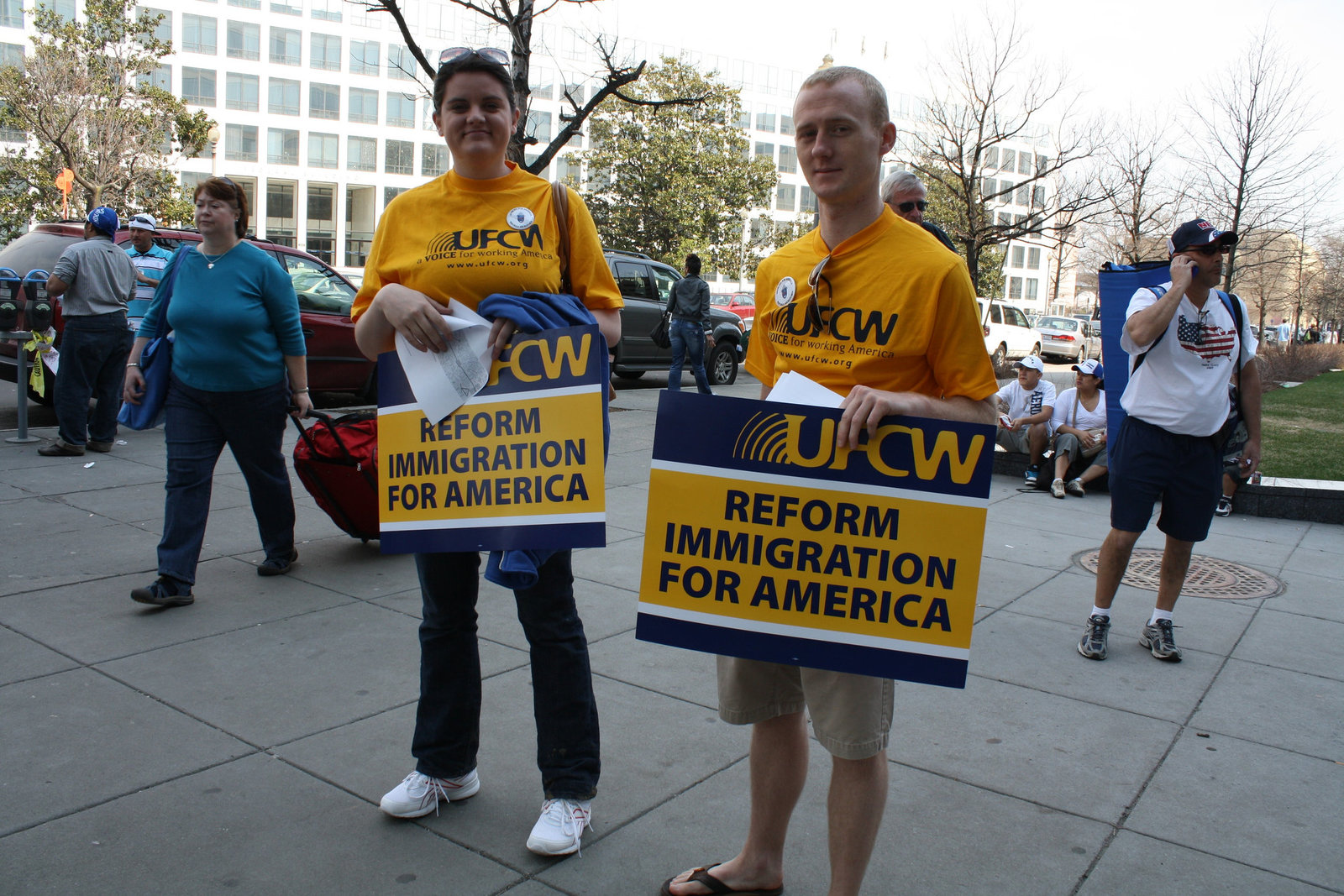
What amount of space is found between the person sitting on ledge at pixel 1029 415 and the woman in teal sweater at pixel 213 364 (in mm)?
6474

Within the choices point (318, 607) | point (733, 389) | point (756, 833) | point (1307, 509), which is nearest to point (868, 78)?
point (756, 833)

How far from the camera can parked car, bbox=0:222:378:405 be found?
400 inches

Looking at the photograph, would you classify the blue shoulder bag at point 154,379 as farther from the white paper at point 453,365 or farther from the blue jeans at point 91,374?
the blue jeans at point 91,374

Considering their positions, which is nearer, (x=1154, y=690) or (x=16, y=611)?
(x=1154, y=690)

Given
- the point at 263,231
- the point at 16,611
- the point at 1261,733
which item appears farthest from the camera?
the point at 263,231

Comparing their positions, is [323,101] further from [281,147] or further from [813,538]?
[813,538]

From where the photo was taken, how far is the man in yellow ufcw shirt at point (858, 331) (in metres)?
2.11

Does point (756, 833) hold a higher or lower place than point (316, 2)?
lower

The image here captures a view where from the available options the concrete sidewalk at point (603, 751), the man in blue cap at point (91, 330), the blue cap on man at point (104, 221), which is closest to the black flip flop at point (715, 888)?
the concrete sidewalk at point (603, 751)

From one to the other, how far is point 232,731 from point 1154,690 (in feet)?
11.5

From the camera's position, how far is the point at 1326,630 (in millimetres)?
5137

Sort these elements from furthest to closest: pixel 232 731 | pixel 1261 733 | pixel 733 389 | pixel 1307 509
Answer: pixel 733 389, pixel 1307 509, pixel 1261 733, pixel 232 731

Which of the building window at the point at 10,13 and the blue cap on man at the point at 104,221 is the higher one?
the building window at the point at 10,13

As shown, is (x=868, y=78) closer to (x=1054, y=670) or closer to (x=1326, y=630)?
(x=1054, y=670)
